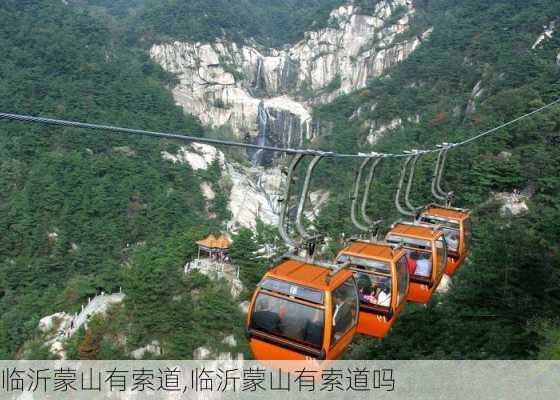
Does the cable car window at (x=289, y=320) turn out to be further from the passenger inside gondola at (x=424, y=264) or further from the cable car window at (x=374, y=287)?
the passenger inside gondola at (x=424, y=264)

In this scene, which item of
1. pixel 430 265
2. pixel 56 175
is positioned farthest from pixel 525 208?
pixel 56 175

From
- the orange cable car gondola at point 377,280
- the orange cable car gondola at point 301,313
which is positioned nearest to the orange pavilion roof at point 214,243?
the orange cable car gondola at point 377,280

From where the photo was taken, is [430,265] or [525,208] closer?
[430,265]

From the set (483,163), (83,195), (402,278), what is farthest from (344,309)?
(83,195)

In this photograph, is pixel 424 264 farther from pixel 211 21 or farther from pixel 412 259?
pixel 211 21

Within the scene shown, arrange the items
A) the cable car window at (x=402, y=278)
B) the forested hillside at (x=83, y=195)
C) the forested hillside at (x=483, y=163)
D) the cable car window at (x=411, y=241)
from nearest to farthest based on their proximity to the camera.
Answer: the cable car window at (x=402, y=278) < the cable car window at (x=411, y=241) < the forested hillside at (x=483, y=163) < the forested hillside at (x=83, y=195)

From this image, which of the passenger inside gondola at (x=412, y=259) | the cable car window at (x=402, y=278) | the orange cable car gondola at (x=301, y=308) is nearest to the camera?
the orange cable car gondola at (x=301, y=308)

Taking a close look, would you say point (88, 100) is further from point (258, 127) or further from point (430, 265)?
point (430, 265)
